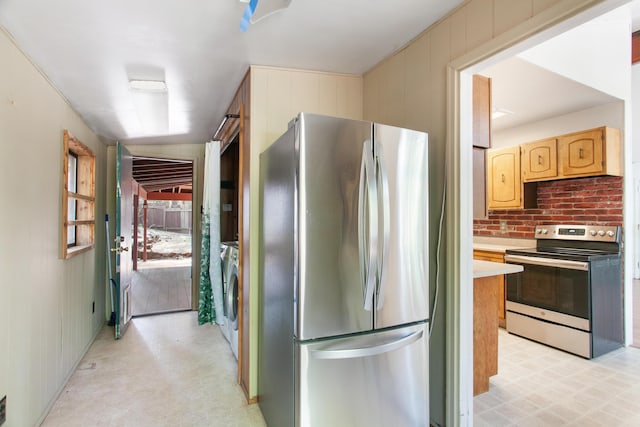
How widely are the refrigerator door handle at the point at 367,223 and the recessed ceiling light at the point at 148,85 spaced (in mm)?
1892

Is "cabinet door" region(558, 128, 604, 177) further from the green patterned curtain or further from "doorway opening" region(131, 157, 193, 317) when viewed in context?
"doorway opening" region(131, 157, 193, 317)

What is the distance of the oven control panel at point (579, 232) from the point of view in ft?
10.5

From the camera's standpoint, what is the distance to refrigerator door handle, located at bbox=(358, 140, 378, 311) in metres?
1.51

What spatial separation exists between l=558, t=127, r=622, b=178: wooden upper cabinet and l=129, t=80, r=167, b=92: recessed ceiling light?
4025 millimetres

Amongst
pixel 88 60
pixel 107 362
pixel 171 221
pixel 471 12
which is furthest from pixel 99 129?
pixel 171 221

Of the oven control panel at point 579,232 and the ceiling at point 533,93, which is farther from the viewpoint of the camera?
the oven control panel at point 579,232

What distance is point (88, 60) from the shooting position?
2.10 metres

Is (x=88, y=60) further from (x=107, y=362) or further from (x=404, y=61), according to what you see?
(x=107, y=362)

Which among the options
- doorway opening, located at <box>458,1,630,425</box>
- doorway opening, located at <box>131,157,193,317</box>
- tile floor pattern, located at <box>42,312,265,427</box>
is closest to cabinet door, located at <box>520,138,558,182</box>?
doorway opening, located at <box>458,1,630,425</box>

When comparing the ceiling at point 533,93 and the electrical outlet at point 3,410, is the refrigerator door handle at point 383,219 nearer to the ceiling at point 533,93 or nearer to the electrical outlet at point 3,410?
the ceiling at point 533,93

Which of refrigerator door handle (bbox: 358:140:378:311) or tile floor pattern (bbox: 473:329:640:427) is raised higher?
refrigerator door handle (bbox: 358:140:378:311)

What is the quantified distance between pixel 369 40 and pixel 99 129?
10.8ft

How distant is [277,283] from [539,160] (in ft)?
11.5

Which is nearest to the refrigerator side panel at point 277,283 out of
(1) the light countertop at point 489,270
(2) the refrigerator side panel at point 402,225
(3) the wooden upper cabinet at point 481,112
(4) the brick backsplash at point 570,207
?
(2) the refrigerator side panel at point 402,225
